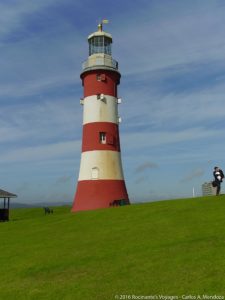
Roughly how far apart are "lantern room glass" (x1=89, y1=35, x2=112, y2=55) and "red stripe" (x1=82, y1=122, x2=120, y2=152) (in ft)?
23.0

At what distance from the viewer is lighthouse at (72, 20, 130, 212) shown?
31.9 m

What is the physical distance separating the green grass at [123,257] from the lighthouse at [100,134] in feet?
31.6

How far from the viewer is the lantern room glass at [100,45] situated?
35125 millimetres

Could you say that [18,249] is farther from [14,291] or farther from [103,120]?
[103,120]

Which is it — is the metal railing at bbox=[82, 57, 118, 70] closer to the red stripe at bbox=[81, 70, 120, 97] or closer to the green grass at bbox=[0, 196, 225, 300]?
the red stripe at bbox=[81, 70, 120, 97]

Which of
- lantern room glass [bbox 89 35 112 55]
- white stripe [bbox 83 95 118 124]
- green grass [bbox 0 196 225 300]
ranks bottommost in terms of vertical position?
green grass [bbox 0 196 225 300]

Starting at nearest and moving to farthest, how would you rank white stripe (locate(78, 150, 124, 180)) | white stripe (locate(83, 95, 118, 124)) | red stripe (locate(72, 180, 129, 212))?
red stripe (locate(72, 180, 129, 212)) < white stripe (locate(78, 150, 124, 180)) < white stripe (locate(83, 95, 118, 124))

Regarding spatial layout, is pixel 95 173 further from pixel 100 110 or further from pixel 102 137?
pixel 100 110

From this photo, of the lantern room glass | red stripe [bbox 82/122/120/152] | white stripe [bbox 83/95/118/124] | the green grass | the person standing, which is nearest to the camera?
the green grass

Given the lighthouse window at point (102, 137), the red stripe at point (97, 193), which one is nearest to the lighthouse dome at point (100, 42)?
the lighthouse window at point (102, 137)

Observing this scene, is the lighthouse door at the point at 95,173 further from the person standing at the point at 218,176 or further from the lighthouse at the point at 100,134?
the person standing at the point at 218,176

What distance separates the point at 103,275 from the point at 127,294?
187 centimetres

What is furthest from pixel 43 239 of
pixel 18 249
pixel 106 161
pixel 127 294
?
pixel 106 161

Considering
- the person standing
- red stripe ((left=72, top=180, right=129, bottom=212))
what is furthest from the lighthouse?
the person standing
